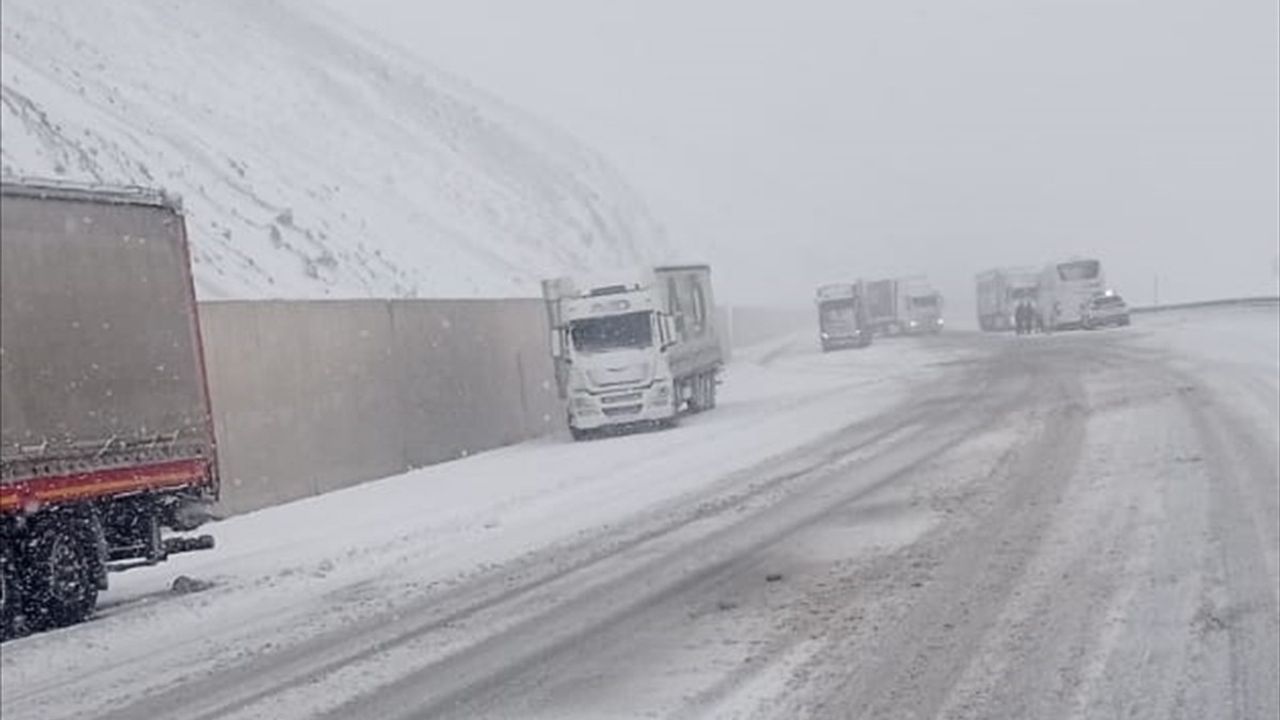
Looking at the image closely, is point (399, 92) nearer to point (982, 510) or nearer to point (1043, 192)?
point (982, 510)

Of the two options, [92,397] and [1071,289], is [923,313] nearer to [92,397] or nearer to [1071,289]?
[1071,289]

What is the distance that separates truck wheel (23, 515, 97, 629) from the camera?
14180 millimetres

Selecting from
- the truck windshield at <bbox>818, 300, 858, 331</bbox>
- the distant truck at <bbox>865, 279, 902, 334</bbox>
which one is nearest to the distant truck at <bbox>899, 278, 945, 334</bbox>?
the distant truck at <bbox>865, 279, 902, 334</bbox>

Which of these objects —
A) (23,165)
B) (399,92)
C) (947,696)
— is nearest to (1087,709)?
(947,696)

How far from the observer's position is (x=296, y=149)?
4681 cm

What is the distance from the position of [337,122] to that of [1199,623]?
44.9 meters

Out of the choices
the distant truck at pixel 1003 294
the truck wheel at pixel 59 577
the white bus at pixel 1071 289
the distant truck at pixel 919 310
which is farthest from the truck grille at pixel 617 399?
the distant truck at pixel 919 310

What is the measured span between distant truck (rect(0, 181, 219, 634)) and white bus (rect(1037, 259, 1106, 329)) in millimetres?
56158

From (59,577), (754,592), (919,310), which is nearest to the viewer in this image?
(754,592)

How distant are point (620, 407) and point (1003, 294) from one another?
162 feet

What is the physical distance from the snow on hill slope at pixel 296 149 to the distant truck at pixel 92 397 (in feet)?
33.7

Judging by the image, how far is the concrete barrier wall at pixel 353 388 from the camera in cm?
2206

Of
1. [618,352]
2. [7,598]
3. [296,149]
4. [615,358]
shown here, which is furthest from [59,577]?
[296,149]

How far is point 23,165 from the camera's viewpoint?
27109 millimetres
